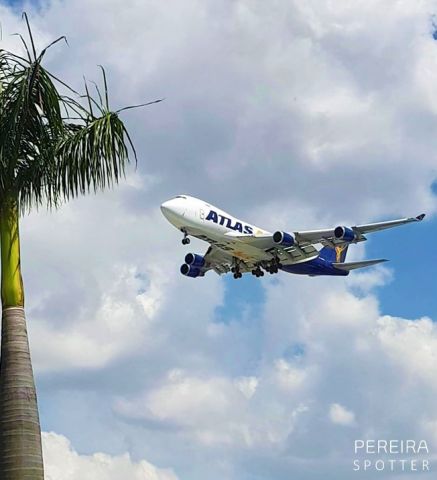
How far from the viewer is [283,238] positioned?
5275 cm

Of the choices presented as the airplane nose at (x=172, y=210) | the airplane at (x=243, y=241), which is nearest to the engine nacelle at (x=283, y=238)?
the airplane at (x=243, y=241)

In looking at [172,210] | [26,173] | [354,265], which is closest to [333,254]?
[354,265]

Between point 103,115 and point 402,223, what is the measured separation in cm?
3795

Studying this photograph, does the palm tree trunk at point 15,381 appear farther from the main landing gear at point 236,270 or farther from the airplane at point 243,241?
the main landing gear at point 236,270

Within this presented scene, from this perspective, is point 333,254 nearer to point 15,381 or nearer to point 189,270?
point 189,270

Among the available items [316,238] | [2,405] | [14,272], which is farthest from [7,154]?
[316,238]

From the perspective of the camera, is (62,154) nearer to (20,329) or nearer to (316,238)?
(20,329)

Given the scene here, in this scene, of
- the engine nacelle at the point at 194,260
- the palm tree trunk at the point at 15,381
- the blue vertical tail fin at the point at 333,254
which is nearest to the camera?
the palm tree trunk at the point at 15,381

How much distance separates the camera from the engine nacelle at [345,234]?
50.9m

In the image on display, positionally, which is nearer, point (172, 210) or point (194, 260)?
point (172, 210)

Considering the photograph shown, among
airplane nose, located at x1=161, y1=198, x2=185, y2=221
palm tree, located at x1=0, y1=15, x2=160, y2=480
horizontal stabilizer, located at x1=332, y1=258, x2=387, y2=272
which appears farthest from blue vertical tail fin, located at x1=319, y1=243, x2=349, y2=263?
palm tree, located at x1=0, y1=15, x2=160, y2=480

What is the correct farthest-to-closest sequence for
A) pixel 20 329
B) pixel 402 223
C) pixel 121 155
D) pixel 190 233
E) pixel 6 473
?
pixel 190 233
pixel 402 223
pixel 121 155
pixel 20 329
pixel 6 473

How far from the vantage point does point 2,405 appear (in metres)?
11.3

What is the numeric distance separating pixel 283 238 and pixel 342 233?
373 cm
